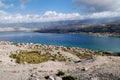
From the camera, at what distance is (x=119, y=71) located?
73.6ft

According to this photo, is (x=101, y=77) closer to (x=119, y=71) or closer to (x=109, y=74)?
(x=109, y=74)

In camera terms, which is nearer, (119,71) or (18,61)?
(119,71)

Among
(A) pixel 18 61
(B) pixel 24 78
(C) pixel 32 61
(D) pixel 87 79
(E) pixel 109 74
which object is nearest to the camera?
(D) pixel 87 79

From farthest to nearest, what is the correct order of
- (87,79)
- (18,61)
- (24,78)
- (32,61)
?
(32,61) → (18,61) → (24,78) → (87,79)

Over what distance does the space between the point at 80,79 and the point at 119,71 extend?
3.97 metres

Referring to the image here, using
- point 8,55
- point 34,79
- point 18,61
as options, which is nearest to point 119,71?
point 34,79

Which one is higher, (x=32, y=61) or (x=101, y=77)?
(x=101, y=77)

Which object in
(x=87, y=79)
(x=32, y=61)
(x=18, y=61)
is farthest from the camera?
(x=32, y=61)

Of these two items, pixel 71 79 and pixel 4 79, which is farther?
pixel 4 79

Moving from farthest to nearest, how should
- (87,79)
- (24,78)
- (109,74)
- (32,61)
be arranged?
(32,61)
(24,78)
(109,74)
(87,79)

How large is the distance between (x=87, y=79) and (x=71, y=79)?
144cm

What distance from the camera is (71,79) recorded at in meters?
20.7

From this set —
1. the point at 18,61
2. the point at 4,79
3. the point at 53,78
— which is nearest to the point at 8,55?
the point at 18,61

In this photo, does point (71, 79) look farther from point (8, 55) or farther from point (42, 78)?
point (8, 55)
